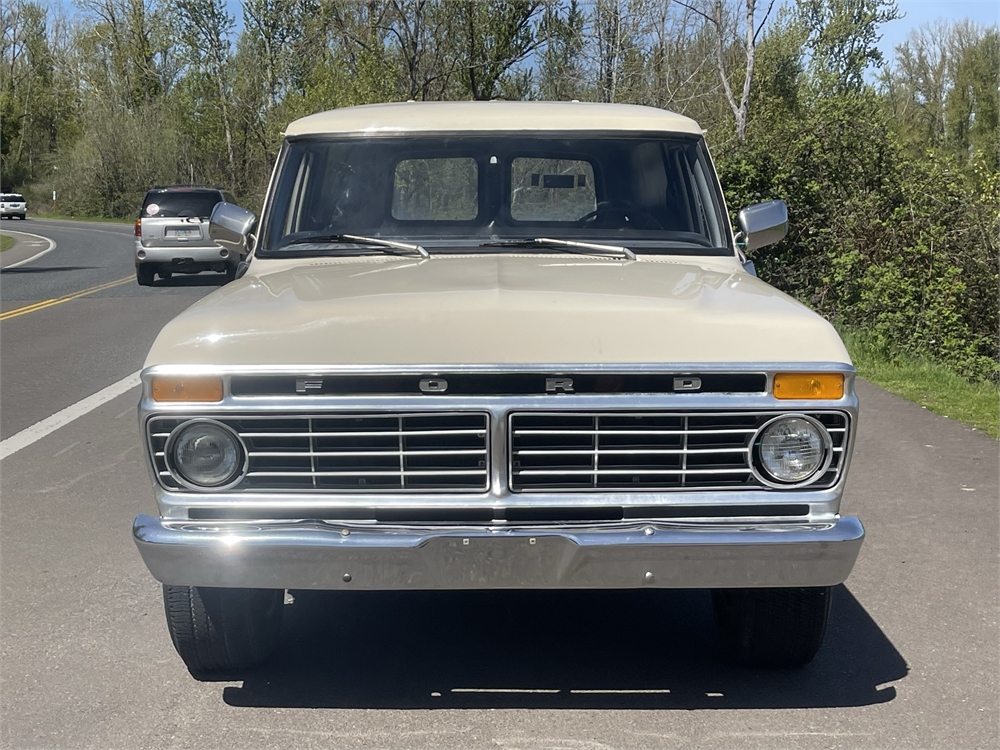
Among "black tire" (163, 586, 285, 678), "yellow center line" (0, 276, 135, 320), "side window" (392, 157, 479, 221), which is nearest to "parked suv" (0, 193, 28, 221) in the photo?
"yellow center line" (0, 276, 135, 320)

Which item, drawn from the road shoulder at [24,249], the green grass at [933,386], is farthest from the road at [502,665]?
the road shoulder at [24,249]

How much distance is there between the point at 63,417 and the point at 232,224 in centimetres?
452

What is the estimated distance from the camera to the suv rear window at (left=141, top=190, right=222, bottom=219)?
870 inches

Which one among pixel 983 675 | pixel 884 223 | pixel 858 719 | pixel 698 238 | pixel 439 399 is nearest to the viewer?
pixel 439 399

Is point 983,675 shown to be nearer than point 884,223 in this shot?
Yes

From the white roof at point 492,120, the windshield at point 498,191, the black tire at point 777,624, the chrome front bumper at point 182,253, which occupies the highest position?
the white roof at point 492,120

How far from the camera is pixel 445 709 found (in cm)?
394

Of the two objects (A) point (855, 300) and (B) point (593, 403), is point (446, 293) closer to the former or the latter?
(B) point (593, 403)

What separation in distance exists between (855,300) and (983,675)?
9.43 metres

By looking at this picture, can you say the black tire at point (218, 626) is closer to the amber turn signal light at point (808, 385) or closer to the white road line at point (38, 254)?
the amber turn signal light at point (808, 385)

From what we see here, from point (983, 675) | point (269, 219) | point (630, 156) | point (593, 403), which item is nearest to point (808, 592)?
point (983, 675)

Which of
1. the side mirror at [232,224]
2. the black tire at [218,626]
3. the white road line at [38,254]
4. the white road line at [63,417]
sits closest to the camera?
the black tire at [218,626]

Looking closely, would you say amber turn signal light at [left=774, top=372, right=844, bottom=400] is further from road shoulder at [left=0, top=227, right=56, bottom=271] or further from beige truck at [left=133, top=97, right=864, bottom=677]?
road shoulder at [left=0, top=227, right=56, bottom=271]

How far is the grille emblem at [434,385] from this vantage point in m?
3.54
